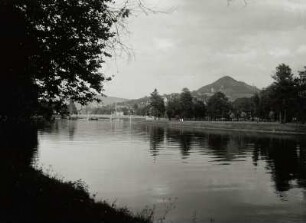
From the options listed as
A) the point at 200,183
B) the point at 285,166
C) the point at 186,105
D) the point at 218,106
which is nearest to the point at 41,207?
the point at 200,183

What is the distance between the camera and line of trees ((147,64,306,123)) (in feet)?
330

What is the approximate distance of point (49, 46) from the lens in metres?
15.1

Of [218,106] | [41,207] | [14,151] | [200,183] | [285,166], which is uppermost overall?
[218,106]

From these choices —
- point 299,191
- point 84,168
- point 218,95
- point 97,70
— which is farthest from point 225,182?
point 218,95

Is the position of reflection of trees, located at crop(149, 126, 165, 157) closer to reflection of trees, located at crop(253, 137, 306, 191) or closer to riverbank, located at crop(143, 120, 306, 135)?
reflection of trees, located at crop(253, 137, 306, 191)

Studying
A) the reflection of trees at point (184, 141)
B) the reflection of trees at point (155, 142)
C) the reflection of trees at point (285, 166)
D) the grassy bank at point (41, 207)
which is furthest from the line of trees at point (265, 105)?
the grassy bank at point (41, 207)

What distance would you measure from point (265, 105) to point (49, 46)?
4265 inches

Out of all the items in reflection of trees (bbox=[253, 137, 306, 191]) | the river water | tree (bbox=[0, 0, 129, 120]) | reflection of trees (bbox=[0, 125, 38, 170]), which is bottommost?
the river water

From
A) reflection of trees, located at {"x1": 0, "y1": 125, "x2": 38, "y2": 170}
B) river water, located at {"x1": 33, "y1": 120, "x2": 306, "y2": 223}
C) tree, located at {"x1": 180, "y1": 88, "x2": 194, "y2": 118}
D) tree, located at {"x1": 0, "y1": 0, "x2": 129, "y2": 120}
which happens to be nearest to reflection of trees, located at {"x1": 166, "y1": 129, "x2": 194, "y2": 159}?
river water, located at {"x1": 33, "y1": 120, "x2": 306, "y2": 223}

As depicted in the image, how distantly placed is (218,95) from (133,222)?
155 m

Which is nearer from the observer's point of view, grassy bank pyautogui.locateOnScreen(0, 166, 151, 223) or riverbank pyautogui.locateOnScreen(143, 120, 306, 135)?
grassy bank pyautogui.locateOnScreen(0, 166, 151, 223)

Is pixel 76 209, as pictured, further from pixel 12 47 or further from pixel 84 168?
pixel 84 168

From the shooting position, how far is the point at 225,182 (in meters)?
32.0

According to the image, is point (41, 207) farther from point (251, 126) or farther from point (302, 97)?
point (251, 126)
